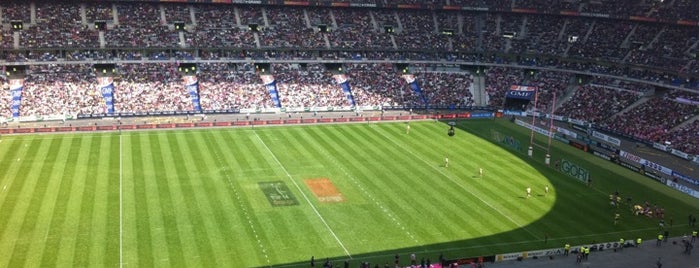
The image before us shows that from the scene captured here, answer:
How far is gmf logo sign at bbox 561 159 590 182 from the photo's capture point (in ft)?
193

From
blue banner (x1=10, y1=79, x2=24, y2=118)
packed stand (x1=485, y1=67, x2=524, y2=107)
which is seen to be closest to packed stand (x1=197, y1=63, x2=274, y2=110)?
blue banner (x1=10, y1=79, x2=24, y2=118)

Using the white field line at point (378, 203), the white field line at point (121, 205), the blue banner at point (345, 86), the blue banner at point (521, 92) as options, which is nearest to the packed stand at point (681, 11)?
the blue banner at point (521, 92)

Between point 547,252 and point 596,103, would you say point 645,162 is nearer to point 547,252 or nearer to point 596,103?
point 596,103

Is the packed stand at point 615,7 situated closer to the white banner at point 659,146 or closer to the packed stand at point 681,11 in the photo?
the packed stand at point 681,11

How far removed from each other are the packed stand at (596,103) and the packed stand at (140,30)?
191 feet

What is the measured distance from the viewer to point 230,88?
88438 millimetres

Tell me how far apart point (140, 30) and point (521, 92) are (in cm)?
5803

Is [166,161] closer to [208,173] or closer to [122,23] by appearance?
[208,173]

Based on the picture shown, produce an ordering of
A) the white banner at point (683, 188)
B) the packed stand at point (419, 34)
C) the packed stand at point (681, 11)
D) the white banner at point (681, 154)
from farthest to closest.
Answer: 1. the packed stand at point (419, 34)
2. the packed stand at point (681, 11)
3. the white banner at point (681, 154)
4. the white banner at point (683, 188)

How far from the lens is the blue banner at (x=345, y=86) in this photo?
9175 centimetres

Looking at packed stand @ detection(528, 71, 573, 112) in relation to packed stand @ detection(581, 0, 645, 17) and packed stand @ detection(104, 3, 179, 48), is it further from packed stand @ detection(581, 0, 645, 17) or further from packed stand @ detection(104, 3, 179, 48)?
packed stand @ detection(104, 3, 179, 48)

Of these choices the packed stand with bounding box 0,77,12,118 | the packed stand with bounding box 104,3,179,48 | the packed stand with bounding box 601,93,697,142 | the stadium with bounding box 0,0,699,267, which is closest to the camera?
the stadium with bounding box 0,0,699,267

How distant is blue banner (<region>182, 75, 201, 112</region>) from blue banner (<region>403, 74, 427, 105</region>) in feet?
107

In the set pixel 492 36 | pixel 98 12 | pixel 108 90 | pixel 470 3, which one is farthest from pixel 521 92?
pixel 98 12
